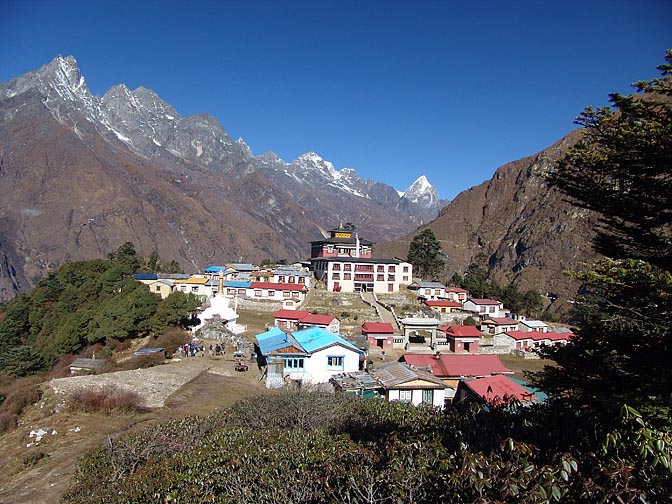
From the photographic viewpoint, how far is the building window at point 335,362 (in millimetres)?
31766

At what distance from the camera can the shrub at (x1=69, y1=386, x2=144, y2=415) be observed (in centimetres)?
2225

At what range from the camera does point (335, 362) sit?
105 feet

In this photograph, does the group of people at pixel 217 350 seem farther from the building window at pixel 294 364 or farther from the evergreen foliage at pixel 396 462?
the evergreen foliage at pixel 396 462

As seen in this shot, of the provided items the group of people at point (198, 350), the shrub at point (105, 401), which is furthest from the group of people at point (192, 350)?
the shrub at point (105, 401)

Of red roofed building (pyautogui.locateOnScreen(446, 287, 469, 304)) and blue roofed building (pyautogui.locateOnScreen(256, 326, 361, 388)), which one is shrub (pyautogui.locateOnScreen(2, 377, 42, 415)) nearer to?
blue roofed building (pyautogui.locateOnScreen(256, 326, 361, 388))

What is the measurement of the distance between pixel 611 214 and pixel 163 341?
1442 inches

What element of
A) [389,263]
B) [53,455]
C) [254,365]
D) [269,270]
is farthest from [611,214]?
[269,270]

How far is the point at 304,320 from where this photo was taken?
46.0 metres

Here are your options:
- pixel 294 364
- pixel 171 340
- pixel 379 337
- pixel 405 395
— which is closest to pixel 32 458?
pixel 405 395

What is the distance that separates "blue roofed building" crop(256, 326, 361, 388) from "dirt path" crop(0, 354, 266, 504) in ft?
5.58

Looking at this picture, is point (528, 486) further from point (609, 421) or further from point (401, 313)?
point (401, 313)

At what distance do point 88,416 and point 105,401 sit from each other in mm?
1307

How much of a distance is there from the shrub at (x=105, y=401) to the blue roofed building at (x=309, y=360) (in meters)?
8.63

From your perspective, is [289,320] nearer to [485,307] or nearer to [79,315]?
[79,315]
